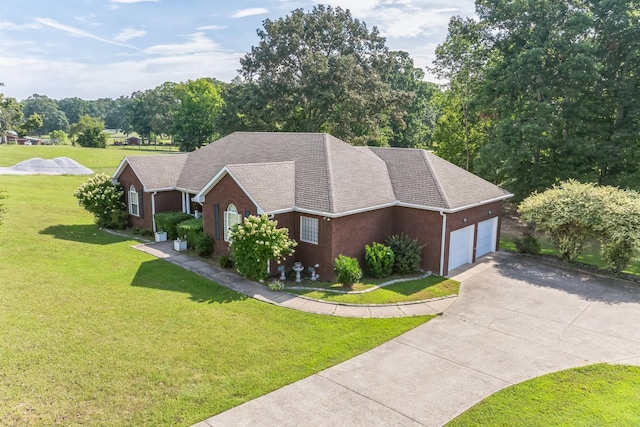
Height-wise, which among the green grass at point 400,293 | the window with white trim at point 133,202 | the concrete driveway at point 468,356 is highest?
the window with white trim at point 133,202

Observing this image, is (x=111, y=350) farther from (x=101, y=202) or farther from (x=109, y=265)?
(x=101, y=202)

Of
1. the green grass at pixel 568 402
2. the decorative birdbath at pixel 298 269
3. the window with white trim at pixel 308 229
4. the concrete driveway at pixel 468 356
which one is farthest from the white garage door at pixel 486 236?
the green grass at pixel 568 402

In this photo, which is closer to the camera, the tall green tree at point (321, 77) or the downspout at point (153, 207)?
the downspout at point (153, 207)

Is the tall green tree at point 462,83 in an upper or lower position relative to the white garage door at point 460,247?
upper

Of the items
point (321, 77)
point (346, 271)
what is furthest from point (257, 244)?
point (321, 77)

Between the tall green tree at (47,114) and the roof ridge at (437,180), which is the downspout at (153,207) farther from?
the tall green tree at (47,114)

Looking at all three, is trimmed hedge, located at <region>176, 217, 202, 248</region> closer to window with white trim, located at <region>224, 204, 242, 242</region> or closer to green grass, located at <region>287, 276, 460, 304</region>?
window with white trim, located at <region>224, 204, 242, 242</region>

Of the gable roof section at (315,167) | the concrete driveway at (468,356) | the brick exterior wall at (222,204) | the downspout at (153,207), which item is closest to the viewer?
the concrete driveway at (468,356)

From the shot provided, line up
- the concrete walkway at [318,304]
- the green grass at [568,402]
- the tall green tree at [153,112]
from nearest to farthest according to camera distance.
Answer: the green grass at [568,402], the concrete walkway at [318,304], the tall green tree at [153,112]
